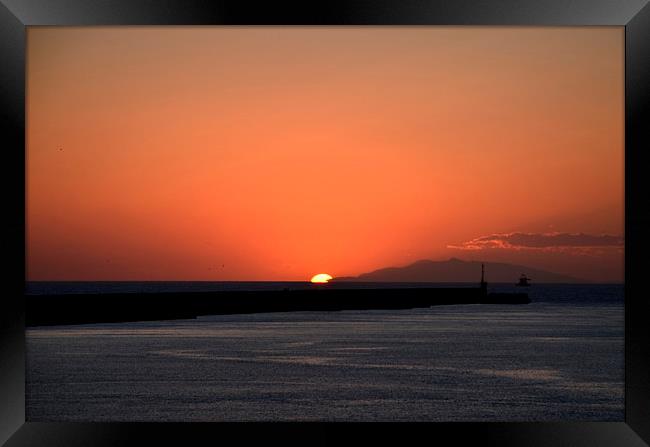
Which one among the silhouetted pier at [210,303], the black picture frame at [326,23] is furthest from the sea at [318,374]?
the black picture frame at [326,23]

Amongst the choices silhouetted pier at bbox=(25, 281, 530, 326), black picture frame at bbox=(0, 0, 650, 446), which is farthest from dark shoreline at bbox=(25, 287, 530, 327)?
black picture frame at bbox=(0, 0, 650, 446)

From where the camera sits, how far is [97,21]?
3855 millimetres

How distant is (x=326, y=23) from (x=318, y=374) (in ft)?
32.4

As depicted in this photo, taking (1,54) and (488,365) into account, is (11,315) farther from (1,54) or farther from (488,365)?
(488,365)

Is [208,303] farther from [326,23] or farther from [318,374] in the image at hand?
[326,23]

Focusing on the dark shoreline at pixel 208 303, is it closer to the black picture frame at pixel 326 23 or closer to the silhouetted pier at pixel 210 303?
the silhouetted pier at pixel 210 303

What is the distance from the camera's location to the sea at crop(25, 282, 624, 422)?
10.2m

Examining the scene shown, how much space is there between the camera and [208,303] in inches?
1273

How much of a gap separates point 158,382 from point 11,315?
340 inches

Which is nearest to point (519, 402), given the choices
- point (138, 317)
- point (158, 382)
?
point (158, 382)

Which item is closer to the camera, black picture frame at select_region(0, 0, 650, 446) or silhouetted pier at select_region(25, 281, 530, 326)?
black picture frame at select_region(0, 0, 650, 446)

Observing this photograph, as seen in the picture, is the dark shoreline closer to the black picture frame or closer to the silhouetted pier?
the silhouetted pier

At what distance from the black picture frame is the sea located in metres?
4.01

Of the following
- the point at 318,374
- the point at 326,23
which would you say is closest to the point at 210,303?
the point at 318,374
